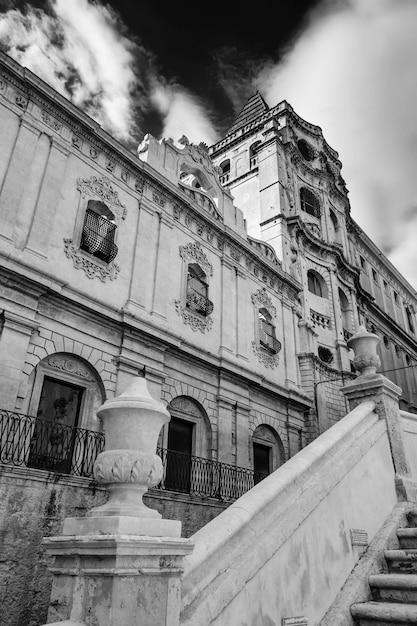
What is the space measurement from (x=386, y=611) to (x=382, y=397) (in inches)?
140

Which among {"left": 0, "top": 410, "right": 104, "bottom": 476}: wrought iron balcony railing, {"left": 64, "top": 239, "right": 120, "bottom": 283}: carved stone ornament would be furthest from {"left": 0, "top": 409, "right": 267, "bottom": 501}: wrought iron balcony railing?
{"left": 64, "top": 239, "right": 120, "bottom": 283}: carved stone ornament

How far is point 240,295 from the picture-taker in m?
18.0

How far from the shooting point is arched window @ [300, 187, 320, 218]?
2625 cm

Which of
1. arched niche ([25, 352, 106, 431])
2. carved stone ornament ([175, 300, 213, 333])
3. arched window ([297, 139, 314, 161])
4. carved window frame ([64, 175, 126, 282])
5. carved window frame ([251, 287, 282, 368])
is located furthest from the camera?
arched window ([297, 139, 314, 161])

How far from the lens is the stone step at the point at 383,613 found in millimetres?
3803

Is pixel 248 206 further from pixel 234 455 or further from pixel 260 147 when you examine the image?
pixel 234 455

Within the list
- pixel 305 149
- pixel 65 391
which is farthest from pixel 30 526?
pixel 305 149

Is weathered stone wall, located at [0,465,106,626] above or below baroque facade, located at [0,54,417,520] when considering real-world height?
below

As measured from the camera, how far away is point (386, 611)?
3955 millimetres

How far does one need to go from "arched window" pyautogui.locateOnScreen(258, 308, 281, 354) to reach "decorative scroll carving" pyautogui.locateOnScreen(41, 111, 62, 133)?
9971mm

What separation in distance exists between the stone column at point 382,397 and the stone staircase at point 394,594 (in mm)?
1157

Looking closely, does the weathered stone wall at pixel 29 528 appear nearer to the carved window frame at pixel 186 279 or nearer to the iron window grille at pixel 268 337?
the carved window frame at pixel 186 279

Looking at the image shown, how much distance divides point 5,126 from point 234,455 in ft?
37.3

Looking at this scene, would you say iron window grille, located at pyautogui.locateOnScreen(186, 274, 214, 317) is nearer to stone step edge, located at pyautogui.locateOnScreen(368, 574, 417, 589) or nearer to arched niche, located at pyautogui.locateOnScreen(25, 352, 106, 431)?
arched niche, located at pyautogui.locateOnScreen(25, 352, 106, 431)
